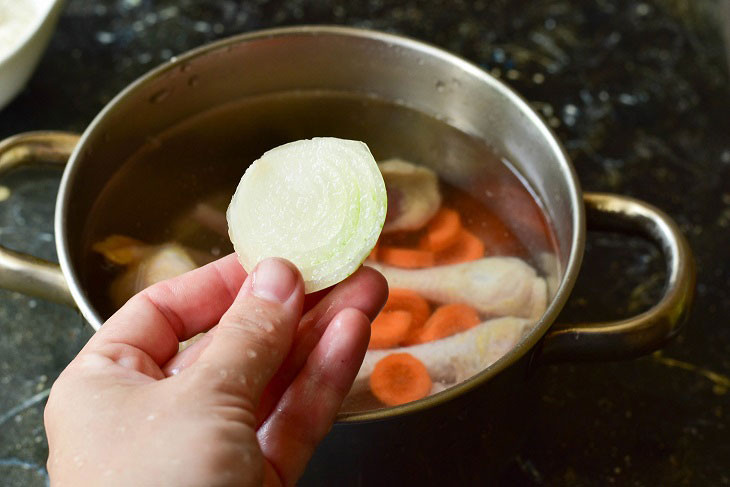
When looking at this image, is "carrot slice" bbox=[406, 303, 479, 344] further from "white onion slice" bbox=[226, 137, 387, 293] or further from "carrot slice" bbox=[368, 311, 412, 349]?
"white onion slice" bbox=[226, 137, 387, 293]

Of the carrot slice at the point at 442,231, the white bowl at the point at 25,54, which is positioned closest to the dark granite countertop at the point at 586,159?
the white bowl at the point at 25,54

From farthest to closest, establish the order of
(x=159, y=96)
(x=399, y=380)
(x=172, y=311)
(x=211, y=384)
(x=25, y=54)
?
(x=25, y=54)
(x=159, y=96)
(x=399, y=380)
(x=172, y=311)
(x=211, y=384)

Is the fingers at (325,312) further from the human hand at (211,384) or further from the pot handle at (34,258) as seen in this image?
the pot handle at (34,258)

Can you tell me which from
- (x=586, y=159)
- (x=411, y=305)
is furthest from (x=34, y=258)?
(x=586, y=159)

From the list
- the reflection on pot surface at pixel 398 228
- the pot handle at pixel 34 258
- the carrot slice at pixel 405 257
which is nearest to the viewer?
the pot handle at pixel 34 258

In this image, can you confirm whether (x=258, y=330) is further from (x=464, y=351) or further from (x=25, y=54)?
(x=25, y=54)

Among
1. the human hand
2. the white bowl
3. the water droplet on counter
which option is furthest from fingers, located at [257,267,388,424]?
the white bowl

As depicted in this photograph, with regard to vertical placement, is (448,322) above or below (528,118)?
below
